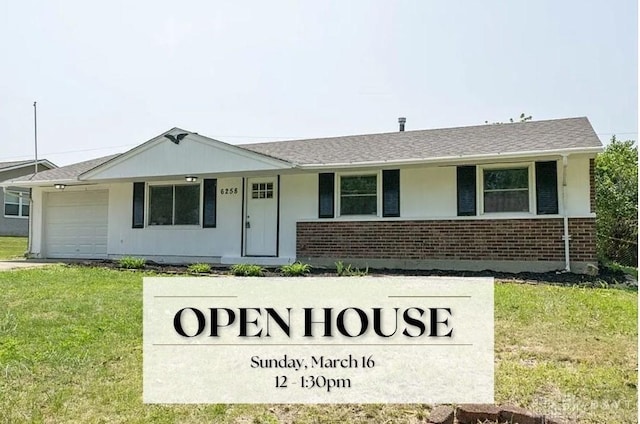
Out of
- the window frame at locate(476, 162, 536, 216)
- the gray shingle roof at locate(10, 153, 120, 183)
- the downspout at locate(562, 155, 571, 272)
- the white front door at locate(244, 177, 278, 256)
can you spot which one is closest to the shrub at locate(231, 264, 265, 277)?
the white front door at locate(244, 177, 278, 256)

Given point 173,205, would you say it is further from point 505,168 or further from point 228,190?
point 505,168

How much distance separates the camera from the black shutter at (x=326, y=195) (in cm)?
1187

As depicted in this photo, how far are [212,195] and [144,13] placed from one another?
6.38 meters

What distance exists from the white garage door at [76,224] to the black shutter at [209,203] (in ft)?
11.7

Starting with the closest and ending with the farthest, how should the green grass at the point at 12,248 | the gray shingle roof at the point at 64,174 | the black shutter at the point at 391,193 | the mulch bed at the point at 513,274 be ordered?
the mulch bed at the point at 513,274, the black shutter at the point at 391,193, the gray shingle roof at the point at 64,174, the green grass at the point at 12,248

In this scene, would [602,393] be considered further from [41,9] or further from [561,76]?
[561,76]

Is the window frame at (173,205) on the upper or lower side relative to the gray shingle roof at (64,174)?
lower

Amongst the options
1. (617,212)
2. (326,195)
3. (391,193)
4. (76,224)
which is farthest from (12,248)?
(617,212)

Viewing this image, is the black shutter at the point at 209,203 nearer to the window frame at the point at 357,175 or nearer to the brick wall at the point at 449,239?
the brick wall at the point at 449,239

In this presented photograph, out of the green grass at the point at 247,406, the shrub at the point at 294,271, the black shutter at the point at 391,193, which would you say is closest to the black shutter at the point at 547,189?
the black shutter at the point at 391,193

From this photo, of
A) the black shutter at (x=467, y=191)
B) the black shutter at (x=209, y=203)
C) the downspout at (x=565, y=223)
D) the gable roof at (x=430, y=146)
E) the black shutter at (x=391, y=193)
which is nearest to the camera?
the downspout at (x=565, y=223)

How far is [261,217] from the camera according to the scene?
12742 mm

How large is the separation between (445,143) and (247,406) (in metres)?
10.0

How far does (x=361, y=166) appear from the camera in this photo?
36.6 ft
